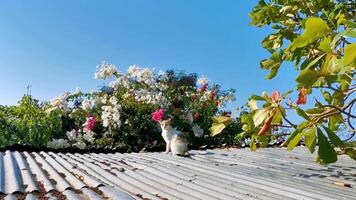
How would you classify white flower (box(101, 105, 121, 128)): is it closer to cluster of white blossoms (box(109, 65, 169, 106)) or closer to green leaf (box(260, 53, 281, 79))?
cluster of white blossoms (box(109, 65, 169, 106))

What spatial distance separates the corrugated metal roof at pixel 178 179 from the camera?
4.54m

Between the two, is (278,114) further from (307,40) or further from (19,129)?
(19,129)

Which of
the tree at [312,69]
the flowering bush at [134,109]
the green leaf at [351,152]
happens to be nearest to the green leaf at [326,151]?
the tree at [312,69]

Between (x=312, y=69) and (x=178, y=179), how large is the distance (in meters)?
2.65

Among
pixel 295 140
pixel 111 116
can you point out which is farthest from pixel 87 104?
pixel 295 140

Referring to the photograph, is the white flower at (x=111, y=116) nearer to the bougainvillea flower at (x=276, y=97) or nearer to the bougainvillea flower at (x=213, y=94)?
the bougainvillea flower at (x=213, y=94)

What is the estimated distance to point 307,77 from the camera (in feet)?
9.03

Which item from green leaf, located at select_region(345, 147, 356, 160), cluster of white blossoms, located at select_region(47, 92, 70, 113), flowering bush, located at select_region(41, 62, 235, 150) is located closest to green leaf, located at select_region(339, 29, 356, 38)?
green leaf, located at select_region(345, 147, 356, 160)

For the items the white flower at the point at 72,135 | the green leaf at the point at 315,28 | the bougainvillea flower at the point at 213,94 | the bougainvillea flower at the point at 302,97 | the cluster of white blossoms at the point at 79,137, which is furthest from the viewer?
the bougainvillea flower at the point at 213,94

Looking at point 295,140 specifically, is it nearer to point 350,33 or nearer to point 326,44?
point 326,44

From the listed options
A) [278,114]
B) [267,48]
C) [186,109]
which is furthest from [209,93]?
[278,114]

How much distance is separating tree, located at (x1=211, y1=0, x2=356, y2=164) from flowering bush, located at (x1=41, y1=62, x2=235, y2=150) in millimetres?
11014

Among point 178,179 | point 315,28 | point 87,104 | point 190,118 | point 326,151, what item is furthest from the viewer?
point 87,104

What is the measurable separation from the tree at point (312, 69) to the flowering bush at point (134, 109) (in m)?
11.0
